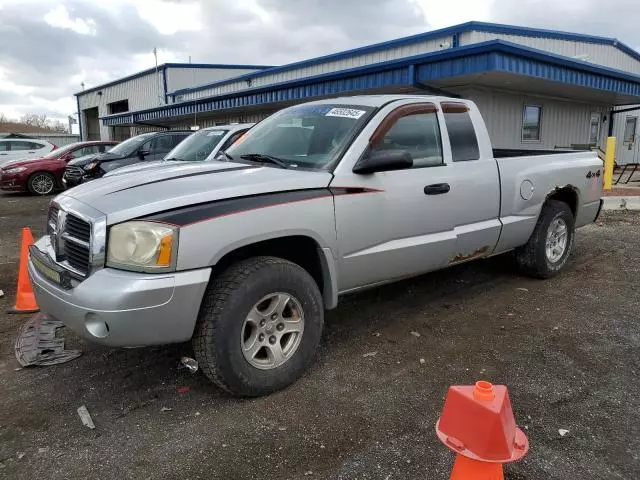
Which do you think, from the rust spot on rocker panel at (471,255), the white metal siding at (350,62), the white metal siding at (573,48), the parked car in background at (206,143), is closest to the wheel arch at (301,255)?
the rust spot on rocker panel at (471,255)

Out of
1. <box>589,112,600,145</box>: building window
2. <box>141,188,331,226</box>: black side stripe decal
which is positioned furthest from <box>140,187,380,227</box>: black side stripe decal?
<box>589,112,600,145</box>: building window

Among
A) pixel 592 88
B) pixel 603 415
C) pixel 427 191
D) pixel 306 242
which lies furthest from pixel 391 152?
pixel 592 88

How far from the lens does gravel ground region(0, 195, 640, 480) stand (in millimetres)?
2652

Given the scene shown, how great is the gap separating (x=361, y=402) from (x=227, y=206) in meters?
1.46

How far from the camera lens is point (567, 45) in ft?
57.4

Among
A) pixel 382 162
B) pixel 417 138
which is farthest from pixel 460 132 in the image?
pixel 382 162

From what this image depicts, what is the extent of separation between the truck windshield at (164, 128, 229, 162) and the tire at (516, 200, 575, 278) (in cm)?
509

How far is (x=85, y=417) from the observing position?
10.2 feet

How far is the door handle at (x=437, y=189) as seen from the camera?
410 centimetres

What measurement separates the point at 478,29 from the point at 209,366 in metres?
12.0

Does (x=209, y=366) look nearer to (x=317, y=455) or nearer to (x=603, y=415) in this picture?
(x=317, y=455)

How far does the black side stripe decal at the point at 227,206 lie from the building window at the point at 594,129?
58.9ft

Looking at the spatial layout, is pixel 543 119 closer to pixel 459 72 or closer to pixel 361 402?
pixel 459 72

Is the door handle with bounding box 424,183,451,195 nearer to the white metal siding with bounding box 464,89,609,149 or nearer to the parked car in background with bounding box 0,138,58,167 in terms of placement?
the white metal siding with bounding box 464,89,609,149
